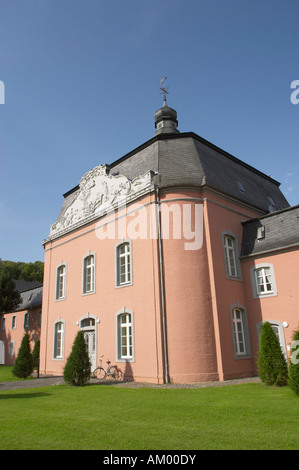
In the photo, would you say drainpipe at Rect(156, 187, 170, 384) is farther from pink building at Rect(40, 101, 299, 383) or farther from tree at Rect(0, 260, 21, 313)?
tree at Rect(0, 260, 21, 313)

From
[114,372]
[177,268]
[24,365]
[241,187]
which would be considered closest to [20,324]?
[24,365]

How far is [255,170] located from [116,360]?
1381 centimetres

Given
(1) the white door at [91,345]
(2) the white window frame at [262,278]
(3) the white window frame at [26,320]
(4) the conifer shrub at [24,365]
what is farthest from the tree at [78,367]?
(3) the white window frame at [26,320]

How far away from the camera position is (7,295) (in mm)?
30109

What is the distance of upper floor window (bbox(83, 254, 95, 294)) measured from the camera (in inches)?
679

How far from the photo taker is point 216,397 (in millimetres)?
9062

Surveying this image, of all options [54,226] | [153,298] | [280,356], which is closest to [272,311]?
[280,356]

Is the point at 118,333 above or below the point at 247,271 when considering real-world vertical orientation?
below

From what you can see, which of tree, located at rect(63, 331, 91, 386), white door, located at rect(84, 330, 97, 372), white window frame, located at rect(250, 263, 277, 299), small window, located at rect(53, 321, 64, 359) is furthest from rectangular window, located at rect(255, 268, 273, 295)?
small window, located at rect(53, 321, 64, 359)

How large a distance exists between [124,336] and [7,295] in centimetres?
1904

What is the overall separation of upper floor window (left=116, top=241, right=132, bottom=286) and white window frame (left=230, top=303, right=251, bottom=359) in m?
4.66

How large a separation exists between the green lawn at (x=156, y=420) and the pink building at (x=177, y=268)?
2.78 meters

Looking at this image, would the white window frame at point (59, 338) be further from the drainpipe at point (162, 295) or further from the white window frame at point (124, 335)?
the drainpipe at point (162, 295)
